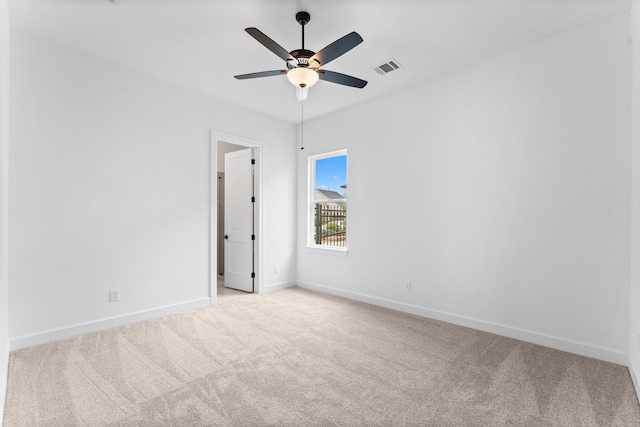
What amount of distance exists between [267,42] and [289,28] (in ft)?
2.12

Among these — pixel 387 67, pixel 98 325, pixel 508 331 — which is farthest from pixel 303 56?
pixel 98 325

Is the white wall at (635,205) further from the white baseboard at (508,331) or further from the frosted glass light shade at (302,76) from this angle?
the frosted glass light shade at (302,76)

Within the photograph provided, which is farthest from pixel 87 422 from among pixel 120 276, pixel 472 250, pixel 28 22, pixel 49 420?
pixel 472 250

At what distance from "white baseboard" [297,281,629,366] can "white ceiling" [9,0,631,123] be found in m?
2.77

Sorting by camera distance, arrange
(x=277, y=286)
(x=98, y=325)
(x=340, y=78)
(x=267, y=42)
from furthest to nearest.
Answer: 1. (x=277, y=286)
2. (x=98, y=325)
3. (x=340, y=78)
4. (x=267, y=42)

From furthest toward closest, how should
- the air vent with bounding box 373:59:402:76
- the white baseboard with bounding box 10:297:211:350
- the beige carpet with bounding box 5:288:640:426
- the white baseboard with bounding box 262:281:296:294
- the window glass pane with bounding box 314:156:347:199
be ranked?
the white baseboard with bounding box 262:281:296:294
the window glass pane with bounding box 314:156:347:199
the air vent with bounding box 373:59:402:76
the white baseboard with bounding box 10:297:211:350
the beige carpet with bounding box 5:288:640:426

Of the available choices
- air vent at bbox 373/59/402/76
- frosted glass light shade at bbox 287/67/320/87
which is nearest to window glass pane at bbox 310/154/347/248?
air vent at bbox 373/59/402/76

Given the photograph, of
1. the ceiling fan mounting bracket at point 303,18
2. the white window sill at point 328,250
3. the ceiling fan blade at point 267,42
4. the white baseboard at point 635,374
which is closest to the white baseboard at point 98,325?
the white window sill at point 328,250

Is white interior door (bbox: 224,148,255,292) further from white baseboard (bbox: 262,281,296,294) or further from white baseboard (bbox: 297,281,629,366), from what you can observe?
white baseboard (bbox: 297,281,629,366)

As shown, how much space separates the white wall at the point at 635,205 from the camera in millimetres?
2312

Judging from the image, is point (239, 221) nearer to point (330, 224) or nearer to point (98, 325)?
point (330, 224)

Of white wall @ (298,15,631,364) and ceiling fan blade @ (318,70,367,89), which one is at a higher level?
ceiling fan blade @ (318,70,367,89)

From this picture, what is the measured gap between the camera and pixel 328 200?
504 cm

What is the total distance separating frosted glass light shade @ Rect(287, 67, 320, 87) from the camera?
2.50 m
